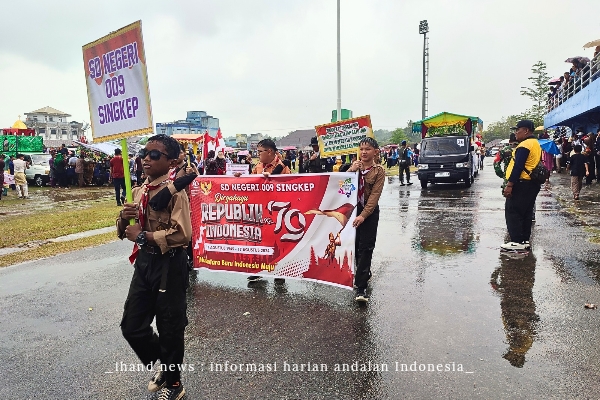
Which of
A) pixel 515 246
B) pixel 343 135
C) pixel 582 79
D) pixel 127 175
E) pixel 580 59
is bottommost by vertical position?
pixel 515 246

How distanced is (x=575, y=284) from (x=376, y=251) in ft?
9.50

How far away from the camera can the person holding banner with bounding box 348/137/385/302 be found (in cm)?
490

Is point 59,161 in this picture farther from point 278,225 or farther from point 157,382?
point 157,382

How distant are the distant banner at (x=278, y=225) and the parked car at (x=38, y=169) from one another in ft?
Answer: 73.7

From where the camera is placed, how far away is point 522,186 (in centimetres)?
675


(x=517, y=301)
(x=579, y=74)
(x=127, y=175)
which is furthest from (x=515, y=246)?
(x=579, y=74)

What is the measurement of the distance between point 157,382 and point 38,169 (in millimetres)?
25240

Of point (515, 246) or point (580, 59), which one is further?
point (580, 59)

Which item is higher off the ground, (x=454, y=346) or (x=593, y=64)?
(x=593, y=64)

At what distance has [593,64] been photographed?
18.1 meters

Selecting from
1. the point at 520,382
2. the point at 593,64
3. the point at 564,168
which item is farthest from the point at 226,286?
the point at 564,168

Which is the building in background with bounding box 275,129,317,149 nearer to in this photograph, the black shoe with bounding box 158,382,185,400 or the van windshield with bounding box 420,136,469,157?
the van windshield with bounding box 420,136,469,157

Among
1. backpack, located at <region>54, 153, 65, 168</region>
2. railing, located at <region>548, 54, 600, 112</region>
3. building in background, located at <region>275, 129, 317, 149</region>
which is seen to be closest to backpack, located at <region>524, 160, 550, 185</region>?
railing, located at <region>548, 54, 600, 112</region>

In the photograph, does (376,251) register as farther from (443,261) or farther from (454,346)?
(454,346)
